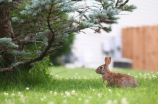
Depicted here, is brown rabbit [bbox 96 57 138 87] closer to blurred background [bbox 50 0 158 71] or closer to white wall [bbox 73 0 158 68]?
blurred background [bbox 50 0 158 71]

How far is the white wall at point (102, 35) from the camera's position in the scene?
51.2 ft

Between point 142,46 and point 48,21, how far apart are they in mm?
11571

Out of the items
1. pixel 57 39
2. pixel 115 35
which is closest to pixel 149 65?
pixel 115 35

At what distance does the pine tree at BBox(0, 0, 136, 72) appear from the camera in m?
3.87

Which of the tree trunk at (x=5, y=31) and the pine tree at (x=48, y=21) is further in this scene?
the tree trunk at (x=5, y=31)

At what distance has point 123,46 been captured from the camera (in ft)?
51.6

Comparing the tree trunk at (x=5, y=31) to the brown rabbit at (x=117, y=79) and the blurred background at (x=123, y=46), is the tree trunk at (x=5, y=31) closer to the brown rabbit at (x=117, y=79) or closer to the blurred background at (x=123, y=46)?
the brown rabbit at (x=117, y=79)

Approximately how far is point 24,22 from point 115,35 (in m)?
11.6

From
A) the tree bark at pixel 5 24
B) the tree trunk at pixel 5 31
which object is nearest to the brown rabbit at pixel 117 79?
the tree trunk at pixel 5 31

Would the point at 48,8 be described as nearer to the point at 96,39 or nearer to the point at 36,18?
the point at 36,18

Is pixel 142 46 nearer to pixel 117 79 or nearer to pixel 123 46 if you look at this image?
pixel 123 46

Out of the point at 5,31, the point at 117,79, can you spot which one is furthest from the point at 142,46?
the point at 5,31

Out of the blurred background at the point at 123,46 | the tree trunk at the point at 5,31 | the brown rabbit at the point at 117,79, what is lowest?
the blurred background at the point at 123,46

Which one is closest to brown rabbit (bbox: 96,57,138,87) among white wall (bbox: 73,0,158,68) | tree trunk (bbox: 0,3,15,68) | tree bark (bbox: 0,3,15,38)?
tree trunk (bbox: 0,3,15,68)
